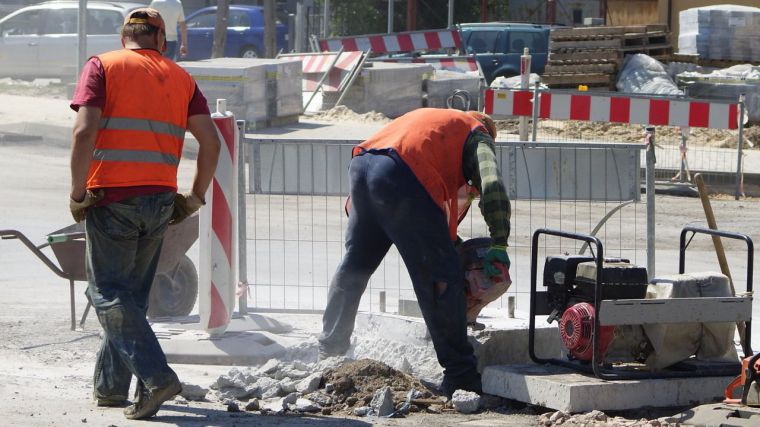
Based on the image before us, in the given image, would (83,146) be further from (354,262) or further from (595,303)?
(595,303)

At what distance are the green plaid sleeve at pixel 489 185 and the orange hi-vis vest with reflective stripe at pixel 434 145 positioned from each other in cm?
5

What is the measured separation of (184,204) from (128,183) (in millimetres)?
395

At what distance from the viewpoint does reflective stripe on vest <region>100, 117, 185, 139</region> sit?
5672mm

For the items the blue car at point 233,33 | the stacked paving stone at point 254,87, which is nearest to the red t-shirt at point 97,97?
the stacked paving stone at point 254,87

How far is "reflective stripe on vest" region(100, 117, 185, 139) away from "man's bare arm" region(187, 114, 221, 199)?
0.16 m

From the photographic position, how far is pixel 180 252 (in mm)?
7738

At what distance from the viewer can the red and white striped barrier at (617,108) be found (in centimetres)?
1546

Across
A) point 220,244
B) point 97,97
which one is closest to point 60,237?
point 220,244

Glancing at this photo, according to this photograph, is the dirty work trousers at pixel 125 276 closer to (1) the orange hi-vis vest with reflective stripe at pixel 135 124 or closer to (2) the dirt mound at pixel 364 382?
(1) the orange hi-vis vest with reflective stripe at pixel 135 124

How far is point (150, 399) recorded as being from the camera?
18.4 ft

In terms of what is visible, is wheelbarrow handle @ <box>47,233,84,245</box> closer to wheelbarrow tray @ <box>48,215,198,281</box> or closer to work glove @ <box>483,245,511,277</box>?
wheelbarrow tray @ <box>48,215,198,281</box>

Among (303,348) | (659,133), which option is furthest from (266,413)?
(659,133)

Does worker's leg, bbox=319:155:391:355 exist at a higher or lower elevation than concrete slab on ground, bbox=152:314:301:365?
higher

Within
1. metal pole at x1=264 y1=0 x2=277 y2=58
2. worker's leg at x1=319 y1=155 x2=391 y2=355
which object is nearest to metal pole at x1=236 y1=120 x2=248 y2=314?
worker's leg at x1=319 y1=155 x2=391 y2=355
